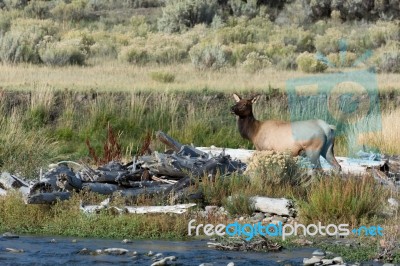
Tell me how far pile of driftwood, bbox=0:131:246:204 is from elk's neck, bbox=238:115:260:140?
62 centimetres

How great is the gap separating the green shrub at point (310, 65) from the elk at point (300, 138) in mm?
19569

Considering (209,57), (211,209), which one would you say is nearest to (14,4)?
(209,57)

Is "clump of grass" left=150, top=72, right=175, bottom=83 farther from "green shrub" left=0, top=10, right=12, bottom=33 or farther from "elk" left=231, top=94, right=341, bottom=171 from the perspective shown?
"green shrub" left=0, top=10, right=12, bottom=33

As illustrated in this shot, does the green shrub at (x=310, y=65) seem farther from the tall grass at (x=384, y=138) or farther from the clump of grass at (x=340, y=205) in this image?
the clump of grass at (x=340, y=205)

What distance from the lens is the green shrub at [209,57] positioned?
122ft

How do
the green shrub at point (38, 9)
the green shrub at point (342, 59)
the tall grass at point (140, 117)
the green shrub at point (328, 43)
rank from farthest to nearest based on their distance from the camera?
the green shrub at point (38, 9)
the green shrub at point (328, 43)
the green shrub at point (342, 59)
the tall grass at point (140, 117)

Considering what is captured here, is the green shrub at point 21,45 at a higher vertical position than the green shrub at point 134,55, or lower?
A: higher

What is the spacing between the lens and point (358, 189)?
14.7m

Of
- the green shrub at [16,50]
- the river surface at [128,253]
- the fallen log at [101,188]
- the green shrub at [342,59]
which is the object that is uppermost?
the green shrub at [16,50]

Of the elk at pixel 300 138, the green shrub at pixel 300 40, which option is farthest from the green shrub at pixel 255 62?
the elk at pixel 300 138

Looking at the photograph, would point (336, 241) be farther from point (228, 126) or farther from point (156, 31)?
point (156, 31)

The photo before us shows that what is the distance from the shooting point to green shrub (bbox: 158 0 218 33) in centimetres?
4909

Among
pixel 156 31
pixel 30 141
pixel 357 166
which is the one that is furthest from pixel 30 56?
pixel 357 166

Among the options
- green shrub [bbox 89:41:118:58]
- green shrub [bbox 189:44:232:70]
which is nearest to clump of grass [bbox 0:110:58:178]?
green shrub [bbox 189:44:232:70]
